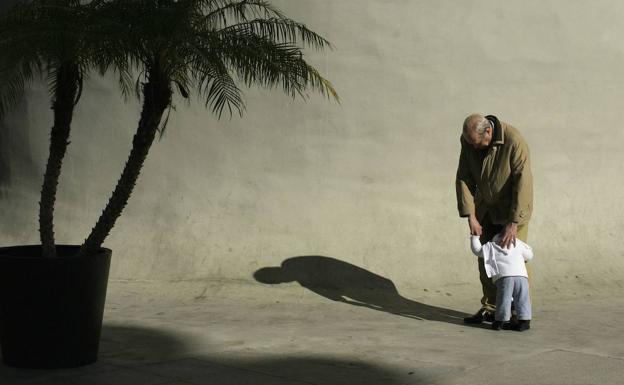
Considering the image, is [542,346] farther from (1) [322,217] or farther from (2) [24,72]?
(2) [24,72]

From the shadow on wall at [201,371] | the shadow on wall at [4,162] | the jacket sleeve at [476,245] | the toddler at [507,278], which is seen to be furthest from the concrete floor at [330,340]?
the shadow on wall at [4,162]

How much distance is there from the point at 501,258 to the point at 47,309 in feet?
9.90

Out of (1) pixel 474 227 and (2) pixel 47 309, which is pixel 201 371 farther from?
(1) pixel 474 227

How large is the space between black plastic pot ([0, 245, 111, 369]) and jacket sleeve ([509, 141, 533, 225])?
281 centimetres

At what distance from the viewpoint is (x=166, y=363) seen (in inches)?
192

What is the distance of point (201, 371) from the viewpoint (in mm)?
4684

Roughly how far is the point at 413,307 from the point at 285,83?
2779 mm

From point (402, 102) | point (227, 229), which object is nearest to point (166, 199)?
point (227, 229)

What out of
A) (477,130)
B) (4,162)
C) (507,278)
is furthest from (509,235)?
(4,162)

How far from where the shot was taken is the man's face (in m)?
5.94

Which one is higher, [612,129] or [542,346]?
[612,129]

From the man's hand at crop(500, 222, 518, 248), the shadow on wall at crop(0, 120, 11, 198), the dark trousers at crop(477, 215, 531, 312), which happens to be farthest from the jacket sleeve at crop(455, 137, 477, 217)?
the shadow on wall at crop(0, 120, 11, 198)

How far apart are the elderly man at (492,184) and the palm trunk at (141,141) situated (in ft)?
7.28

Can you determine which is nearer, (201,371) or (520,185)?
(201,371)
